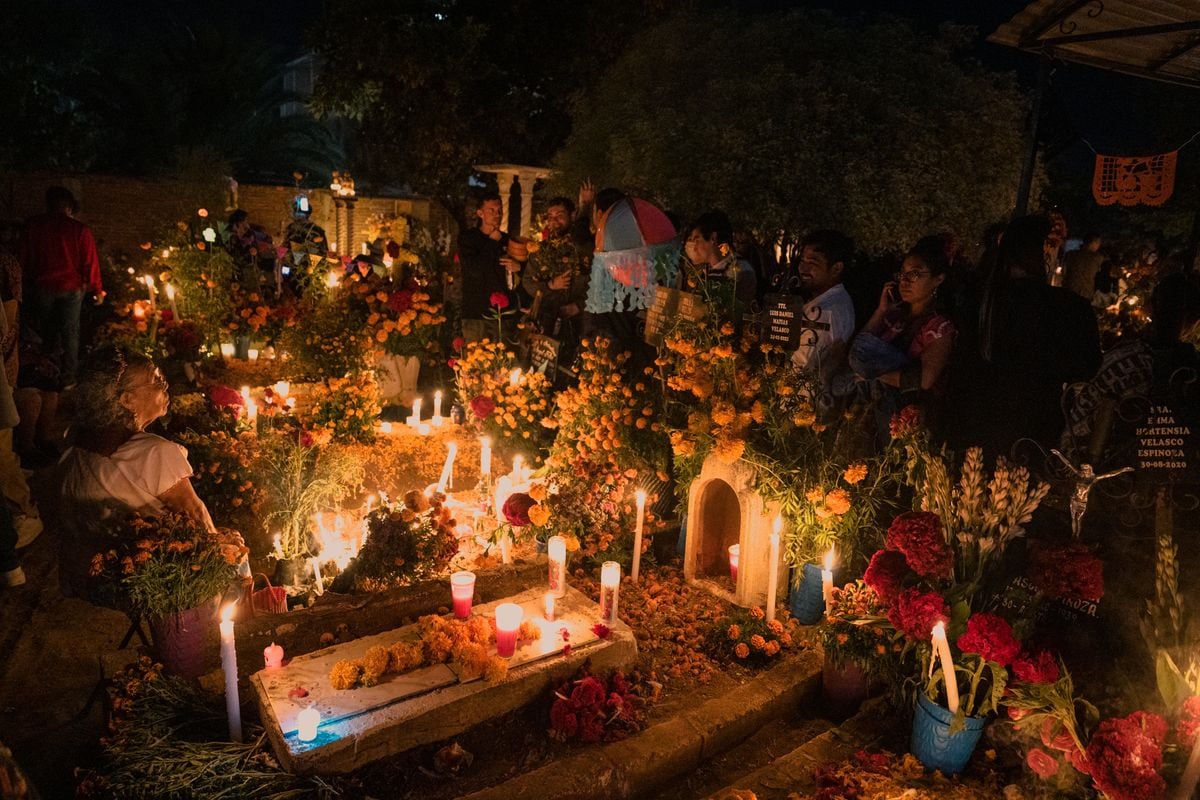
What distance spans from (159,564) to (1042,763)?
3313 millimetres

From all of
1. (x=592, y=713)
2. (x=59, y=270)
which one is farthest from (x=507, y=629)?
(x=59, y=270)

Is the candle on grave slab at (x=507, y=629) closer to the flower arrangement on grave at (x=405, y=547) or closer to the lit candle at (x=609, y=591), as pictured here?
the lit candle at (x=609, y=591)

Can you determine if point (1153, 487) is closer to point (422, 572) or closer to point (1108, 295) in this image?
point (422, 572)

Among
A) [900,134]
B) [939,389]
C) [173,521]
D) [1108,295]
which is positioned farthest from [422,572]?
[1108,295]

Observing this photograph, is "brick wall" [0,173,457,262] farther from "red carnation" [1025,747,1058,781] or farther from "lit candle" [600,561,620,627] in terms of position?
"red carnation" [1025,747,1058,781]

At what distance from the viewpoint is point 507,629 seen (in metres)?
3.39

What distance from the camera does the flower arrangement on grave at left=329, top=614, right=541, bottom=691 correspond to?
126 inches

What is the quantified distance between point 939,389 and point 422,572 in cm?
278

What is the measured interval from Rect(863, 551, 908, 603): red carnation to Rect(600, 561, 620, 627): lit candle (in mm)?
1139

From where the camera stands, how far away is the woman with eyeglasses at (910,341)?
4074mm

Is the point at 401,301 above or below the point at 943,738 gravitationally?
above

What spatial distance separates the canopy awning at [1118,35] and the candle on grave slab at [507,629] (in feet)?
15.6

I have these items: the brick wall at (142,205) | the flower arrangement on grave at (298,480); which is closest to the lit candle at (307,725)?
the flower arrangement on grave at (298,480)

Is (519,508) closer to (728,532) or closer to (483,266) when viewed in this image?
(728,532)
